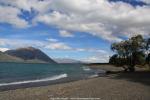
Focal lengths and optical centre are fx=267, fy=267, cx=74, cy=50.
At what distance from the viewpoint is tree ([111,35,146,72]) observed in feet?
250

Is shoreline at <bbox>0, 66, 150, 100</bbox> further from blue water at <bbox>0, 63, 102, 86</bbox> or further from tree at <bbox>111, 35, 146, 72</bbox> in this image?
tree at <bbox>111, 35, 146, 72</bbox>

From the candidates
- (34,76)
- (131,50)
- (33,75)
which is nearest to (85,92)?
(34,76)

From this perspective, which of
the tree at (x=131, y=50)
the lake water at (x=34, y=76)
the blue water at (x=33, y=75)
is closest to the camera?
the lake water at (x=34, y=76)

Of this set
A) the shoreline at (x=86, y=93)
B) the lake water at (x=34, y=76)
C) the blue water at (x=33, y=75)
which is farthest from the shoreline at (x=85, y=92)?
the blue water at (x=33, y=75)

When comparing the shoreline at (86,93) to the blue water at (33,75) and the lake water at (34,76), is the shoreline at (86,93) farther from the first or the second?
the blue water at (33,75)

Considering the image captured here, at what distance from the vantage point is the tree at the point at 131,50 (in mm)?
76125

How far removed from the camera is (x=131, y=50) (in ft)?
256

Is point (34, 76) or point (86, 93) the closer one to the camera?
point (86, 93)

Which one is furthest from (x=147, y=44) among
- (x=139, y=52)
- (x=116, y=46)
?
(x=116, y=46)

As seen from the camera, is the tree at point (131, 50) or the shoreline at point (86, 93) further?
the tree at point (131, 50)

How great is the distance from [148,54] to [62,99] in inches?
2527

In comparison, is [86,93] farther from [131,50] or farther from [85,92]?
[131,50]

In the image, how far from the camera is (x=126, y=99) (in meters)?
20.6

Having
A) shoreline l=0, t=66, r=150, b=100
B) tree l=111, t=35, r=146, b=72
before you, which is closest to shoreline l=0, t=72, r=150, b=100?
shoreline l=0, t=66, r=150, b=100
